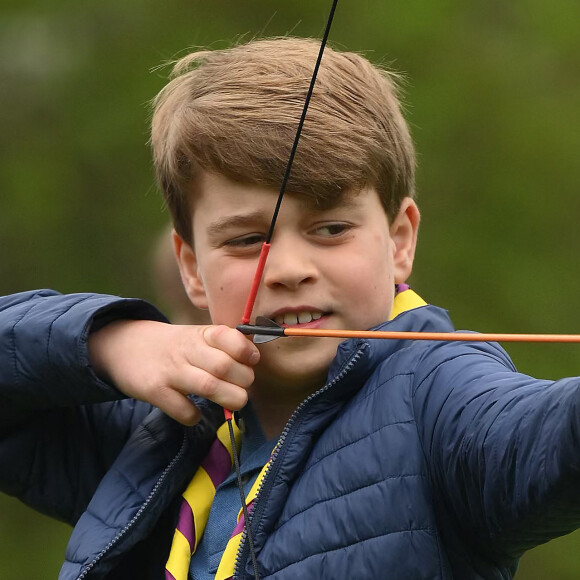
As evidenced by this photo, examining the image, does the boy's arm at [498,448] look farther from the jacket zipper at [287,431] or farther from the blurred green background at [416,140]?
the blurred green background at [416,140]

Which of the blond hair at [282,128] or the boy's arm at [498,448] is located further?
the blond hair at [282,128]

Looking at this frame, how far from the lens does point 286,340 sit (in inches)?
61.2

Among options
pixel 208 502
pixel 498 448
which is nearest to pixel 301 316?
pixel 208 502

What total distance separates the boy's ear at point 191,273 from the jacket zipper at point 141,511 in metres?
0.24

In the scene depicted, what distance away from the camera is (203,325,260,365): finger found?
150 centimetres

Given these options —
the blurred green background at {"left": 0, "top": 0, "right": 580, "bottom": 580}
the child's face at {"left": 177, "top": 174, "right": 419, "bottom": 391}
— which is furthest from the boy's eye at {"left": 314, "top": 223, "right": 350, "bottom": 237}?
the blurred green background at {"left": 0, "top": 0, "right": 580, "bottom": 580}

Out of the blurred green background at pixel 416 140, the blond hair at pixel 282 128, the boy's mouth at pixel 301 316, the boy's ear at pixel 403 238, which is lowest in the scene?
the blurred green background at pixel 416 140

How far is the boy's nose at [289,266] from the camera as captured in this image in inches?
59.2

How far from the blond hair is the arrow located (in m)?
0.18

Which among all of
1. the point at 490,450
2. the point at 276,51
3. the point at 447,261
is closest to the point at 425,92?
the point at 447,261

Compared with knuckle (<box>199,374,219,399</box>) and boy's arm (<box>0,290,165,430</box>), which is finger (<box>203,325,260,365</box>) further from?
boy's arm (<box>0,290,165,430</box>)

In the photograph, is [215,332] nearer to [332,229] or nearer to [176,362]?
[176,362]

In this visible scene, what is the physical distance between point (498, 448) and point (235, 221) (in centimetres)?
57

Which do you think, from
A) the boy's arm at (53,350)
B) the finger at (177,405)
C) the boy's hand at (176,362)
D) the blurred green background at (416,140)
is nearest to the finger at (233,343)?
the boy's hand at (176,362)
